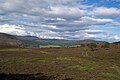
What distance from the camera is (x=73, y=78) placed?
29.3 m

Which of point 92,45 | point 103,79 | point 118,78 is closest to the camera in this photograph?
point 103,79

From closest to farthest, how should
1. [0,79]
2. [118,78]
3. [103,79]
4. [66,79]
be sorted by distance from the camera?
[0,79], [66,79], [103,79], [118,78]

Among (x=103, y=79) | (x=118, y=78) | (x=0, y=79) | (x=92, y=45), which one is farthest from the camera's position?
(x=92, y=45)

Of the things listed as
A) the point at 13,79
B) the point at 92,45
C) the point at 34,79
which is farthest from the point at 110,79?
the point at 92,45

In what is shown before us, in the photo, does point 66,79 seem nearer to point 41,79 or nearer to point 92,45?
point 41,79

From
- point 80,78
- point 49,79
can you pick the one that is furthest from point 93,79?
point 49,79

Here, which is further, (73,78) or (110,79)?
(110,79)

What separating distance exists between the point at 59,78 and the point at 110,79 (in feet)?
22.6

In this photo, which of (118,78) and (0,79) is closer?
(0,79)

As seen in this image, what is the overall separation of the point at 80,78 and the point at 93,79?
1.50 m

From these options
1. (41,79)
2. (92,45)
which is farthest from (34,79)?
(92,45)

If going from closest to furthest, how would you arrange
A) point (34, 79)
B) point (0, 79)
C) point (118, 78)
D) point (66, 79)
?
point (0, 79)
point (34, 79)
point (66, 79)
point (118, 78)

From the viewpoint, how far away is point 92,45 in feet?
406

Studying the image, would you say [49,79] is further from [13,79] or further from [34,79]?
[13,79]
